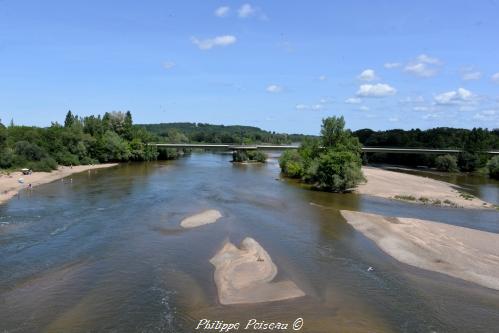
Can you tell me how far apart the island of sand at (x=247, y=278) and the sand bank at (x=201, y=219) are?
28.3 ft

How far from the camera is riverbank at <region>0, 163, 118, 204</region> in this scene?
58.5m

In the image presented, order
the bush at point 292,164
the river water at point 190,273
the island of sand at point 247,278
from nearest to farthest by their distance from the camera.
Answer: the river water at point 190,273 < the island of sand at point 247,278 < the bush at point 292,164

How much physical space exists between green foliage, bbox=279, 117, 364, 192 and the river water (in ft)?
42.9

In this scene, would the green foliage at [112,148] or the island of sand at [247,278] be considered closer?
the island of sand at [247,278]

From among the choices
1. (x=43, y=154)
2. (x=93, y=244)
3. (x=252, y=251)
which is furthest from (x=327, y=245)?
(x=43, y=154)

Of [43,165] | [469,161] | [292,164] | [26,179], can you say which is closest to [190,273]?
[26,179]

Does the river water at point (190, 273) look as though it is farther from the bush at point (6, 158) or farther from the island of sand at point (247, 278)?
the bush at point (6, 158)

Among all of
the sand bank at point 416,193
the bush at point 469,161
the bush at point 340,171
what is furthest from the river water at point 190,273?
the bush at point 469,161

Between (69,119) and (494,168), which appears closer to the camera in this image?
A: (494,168)

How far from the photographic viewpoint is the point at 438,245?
3522 cm

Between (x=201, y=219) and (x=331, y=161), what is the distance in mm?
27958

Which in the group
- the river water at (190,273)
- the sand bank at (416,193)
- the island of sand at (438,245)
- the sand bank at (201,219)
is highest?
the sand bank at (416,193)

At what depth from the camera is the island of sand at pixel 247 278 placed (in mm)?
24500

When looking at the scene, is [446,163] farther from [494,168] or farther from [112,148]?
[112,148]
